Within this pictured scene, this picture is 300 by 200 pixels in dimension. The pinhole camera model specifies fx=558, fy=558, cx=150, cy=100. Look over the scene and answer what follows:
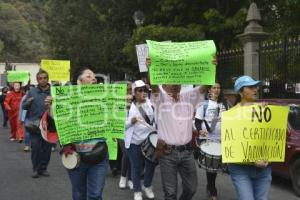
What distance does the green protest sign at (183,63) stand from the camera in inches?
244

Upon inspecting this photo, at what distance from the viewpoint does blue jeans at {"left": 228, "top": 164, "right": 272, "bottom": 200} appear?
5.20 metres

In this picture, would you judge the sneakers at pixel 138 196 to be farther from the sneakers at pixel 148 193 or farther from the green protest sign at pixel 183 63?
the green protest sign at pixel 183 63

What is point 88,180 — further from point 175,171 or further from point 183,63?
point 183,63

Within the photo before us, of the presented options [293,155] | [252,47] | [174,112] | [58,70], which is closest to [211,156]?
[174,112]

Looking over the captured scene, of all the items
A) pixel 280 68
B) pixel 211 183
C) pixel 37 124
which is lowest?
pixel 211 183

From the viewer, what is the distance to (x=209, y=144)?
773 cm

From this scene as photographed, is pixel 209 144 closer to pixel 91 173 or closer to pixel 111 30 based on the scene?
pixel 91 173

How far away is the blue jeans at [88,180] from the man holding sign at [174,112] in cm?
78

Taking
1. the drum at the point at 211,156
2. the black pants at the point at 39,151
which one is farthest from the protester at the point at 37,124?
the drum at the point at 211,156

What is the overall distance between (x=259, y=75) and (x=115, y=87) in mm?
9825

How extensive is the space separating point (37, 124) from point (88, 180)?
4687 millimetres

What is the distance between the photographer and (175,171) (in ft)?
20.4

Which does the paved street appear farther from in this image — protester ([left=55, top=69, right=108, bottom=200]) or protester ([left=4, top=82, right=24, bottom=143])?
protester ([left=4, top=82, right=24, bottom=143])

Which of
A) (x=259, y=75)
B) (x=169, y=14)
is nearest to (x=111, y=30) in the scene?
(x=169, y=14)
